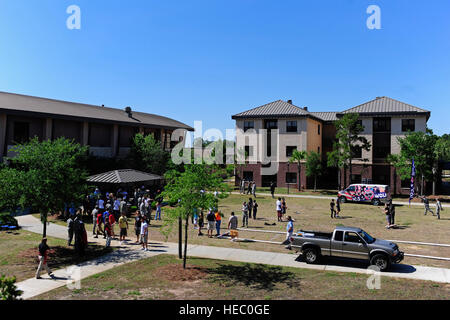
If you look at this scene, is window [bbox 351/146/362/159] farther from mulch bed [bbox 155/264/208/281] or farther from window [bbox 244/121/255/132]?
mulch bed [bbox 155/264/208/281]

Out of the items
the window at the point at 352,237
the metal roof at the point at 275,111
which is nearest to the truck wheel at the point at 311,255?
the window at the point at 352,237

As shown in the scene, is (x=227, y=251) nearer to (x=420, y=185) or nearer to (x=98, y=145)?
(x=98, y=145)

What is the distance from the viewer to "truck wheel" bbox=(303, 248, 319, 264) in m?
15.0

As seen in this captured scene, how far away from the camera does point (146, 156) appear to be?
38188 millimetres

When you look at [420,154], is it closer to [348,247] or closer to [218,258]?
[348,247]

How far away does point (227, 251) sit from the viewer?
17.0 m

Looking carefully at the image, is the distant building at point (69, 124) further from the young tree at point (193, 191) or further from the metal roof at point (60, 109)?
the young tree at point (193, 191)

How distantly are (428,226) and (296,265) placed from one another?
14.0 metres

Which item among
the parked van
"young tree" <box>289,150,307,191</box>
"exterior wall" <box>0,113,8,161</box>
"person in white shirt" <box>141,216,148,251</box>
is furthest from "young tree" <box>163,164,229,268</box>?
"young tree" <box>289,150,307,191</box>

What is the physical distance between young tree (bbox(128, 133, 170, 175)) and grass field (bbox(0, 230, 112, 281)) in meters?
18.5

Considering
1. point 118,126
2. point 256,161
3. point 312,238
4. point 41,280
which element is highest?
point 118,126

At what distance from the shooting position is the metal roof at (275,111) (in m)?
48.5

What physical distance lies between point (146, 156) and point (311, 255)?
26790 mm
